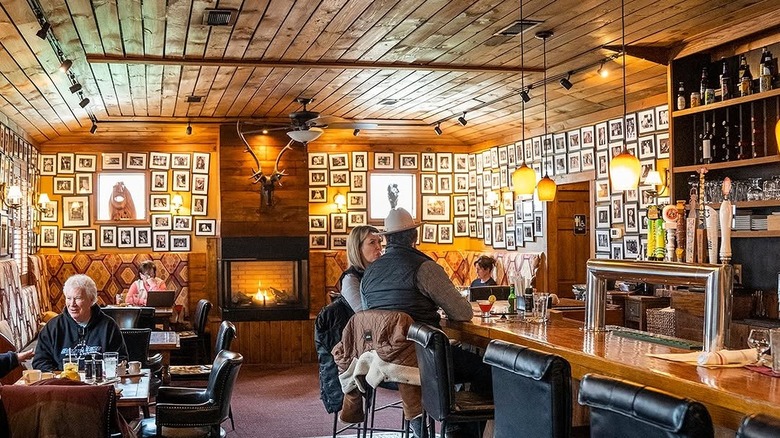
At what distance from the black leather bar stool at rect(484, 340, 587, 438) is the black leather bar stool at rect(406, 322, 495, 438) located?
1.85 feet

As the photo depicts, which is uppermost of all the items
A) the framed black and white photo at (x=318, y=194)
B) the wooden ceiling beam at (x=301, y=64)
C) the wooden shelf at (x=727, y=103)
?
the wooden ceiling beam at (x=301, y=64)

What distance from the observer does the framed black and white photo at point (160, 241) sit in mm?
13383

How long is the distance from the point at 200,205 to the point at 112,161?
140 cm

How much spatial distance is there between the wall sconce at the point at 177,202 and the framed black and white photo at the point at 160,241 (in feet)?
1.25

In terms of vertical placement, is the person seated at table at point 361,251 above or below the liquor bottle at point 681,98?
below

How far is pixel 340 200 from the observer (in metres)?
13.8

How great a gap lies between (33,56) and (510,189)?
23.4 feet

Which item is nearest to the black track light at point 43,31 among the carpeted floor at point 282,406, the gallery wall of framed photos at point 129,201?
the carpeted floor at point 282,406

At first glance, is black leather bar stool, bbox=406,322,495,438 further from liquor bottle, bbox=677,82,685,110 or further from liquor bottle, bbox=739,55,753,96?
liquor bottle, bbox=677,82,685,110

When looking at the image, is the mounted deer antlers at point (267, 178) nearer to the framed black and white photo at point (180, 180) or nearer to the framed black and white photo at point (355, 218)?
the framed black and white photo at point (180, 180)

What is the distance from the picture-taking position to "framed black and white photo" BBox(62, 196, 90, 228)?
13.2 metres

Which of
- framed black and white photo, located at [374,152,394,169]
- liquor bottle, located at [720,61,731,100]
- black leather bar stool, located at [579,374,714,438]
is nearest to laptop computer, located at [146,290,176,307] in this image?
framed black and white photo, located at [374,152,394,169]

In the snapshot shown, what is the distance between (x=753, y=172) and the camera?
7258mm

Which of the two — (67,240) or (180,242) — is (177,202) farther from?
(67,240)
